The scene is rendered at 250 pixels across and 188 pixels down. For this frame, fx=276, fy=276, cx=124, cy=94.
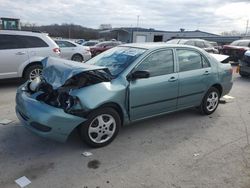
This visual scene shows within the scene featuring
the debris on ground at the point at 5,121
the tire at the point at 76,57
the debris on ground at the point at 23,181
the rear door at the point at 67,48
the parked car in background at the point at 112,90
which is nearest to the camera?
the debris on ground at the point at 23,181

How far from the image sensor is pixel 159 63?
4910 mm

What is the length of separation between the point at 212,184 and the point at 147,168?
84 centimetres

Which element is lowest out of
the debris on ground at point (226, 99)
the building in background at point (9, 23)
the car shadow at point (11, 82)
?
the car shadow at point (11, 82)

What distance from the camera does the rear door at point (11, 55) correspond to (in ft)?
26.2

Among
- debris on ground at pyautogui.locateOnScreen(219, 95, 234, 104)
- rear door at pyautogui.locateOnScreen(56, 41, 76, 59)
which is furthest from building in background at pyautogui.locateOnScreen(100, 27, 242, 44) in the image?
debris on ground at pyautogui.locateOnScreen(219, 95, 234, 104)

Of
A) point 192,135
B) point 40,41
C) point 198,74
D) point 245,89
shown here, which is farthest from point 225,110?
point 40,41

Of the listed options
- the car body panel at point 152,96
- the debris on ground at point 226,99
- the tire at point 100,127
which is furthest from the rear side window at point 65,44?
the tire at point 100,127

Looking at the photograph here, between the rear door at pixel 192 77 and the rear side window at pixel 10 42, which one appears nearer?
the rear door at pixel 192 77

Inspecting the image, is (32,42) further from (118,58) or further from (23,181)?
(23,181)

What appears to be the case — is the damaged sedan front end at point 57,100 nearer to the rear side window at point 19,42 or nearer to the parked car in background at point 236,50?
the rear side window at point 19,42

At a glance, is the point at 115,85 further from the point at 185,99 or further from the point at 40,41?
the point at 40,41

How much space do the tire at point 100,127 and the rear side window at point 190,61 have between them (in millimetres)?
1752

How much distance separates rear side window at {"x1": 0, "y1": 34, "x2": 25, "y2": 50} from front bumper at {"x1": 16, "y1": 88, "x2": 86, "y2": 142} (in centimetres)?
483

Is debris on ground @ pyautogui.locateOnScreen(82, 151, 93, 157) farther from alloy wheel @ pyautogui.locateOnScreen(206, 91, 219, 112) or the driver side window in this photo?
alloy wheel @ pyautogui.locateOnScreen(206, 91, 219, 112)
